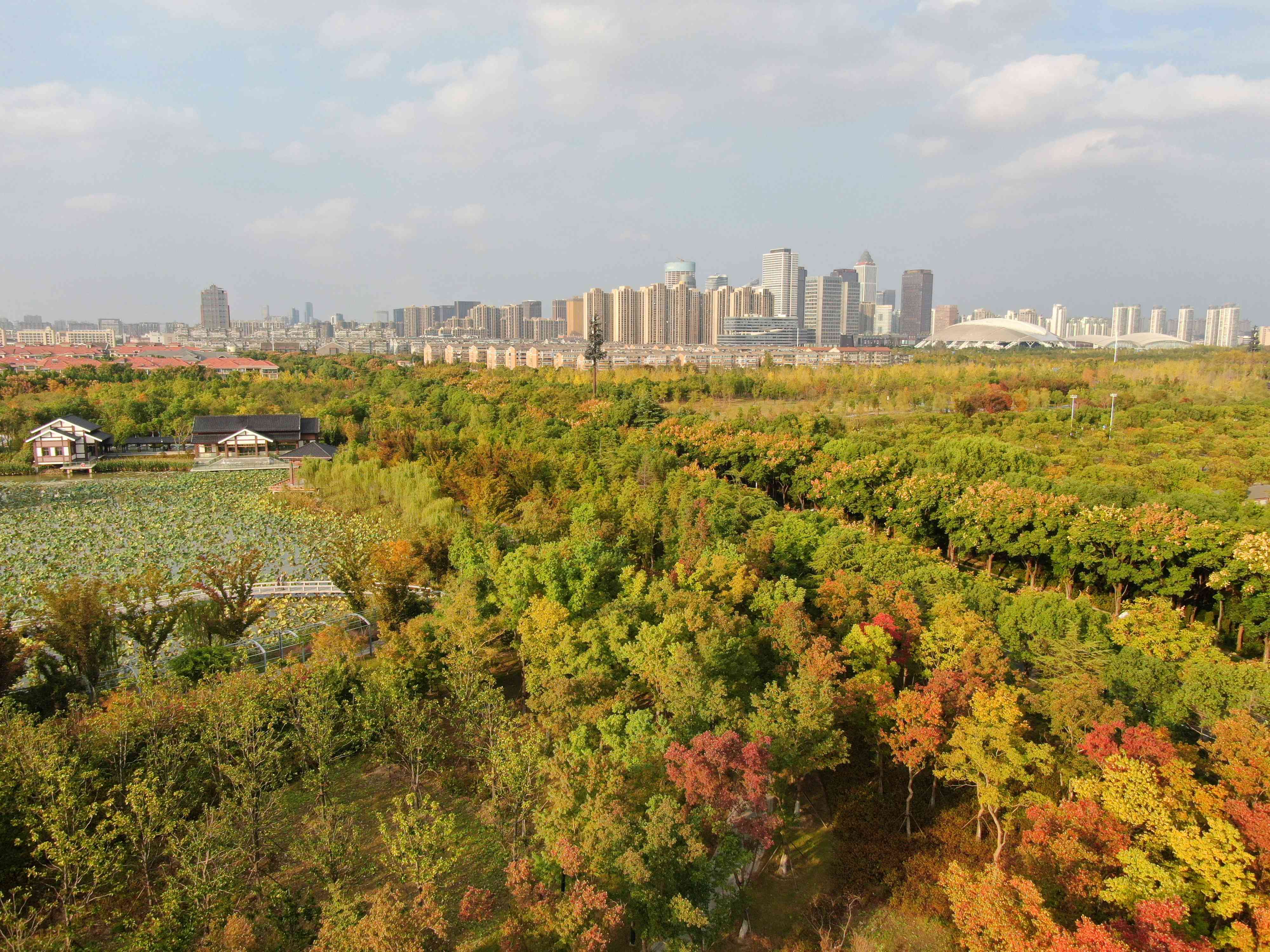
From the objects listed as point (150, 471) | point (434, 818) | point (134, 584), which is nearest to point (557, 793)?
point (434, 818)

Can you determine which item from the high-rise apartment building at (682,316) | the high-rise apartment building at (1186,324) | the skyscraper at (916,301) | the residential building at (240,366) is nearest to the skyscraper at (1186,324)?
the high-rise apartment building at (1186,324)

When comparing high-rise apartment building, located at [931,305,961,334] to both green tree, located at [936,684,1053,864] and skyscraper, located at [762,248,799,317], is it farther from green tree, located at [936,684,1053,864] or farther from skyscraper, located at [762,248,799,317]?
green tree, located at [936,684,1053,864]

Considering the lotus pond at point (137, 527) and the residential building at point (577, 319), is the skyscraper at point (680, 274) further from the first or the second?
the lotus pond at point (137, 527)

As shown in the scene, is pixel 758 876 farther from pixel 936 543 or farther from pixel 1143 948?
pixel 936 543

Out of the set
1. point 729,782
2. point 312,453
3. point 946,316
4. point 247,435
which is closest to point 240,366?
point 247,435

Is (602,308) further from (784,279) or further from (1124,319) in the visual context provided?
(1124,319)

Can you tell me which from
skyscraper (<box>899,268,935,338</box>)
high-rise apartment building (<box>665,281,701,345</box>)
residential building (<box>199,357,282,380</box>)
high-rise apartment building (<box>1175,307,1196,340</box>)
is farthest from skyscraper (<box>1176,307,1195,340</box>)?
residential building (<box>199,357,282,380</box>)
